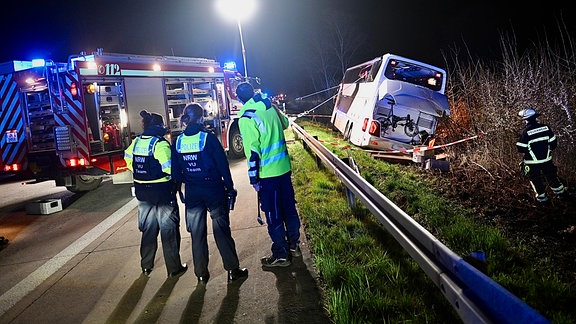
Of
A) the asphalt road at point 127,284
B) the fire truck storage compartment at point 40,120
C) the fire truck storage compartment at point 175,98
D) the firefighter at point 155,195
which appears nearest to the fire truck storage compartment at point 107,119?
the fire truck storage compartment at point 40,120

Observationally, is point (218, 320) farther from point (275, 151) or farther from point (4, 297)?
point (4, 297)

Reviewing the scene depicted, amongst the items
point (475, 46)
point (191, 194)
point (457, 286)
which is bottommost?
point (457, 286)

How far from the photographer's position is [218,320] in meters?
3.08

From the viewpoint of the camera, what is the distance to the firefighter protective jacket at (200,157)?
3.75 m

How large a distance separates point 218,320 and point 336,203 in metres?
2.99

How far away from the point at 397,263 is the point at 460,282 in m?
1.52

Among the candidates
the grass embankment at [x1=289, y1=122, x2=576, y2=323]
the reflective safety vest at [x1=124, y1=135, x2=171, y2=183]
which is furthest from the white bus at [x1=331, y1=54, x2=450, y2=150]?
the reflective safety vest at [x1=124, y1=135, x2=171, y2=183]

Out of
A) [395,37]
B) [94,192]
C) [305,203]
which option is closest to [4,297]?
[305,203]

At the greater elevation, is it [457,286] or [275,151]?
[275,151]

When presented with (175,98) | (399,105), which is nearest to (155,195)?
(175,98)

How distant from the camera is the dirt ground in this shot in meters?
3.74

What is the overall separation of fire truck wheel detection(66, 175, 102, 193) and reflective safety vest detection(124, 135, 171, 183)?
474 cm

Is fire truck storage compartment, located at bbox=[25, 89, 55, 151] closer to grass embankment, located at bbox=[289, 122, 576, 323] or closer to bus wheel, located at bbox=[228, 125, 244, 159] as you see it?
bus wheel, located at bbox=[228, 125, 244, 159]

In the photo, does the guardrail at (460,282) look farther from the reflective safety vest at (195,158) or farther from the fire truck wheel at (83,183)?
the fire truck wheel at (83,183)
